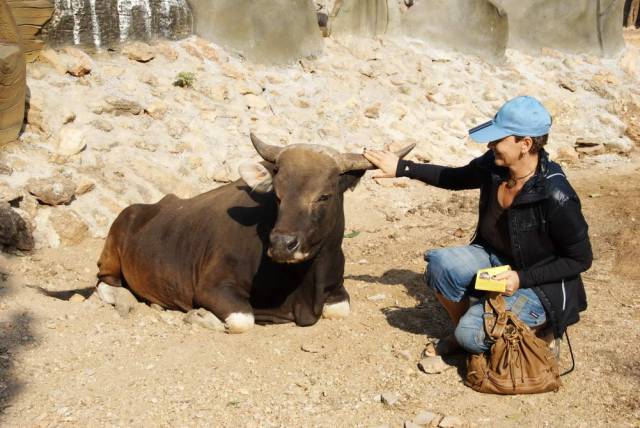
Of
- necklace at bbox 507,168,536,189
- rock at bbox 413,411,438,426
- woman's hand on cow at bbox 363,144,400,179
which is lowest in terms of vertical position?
rock at bbox 413,411,438,426

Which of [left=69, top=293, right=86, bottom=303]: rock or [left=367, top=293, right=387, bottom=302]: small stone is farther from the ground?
[left=367, top=293, right=387, bottom=302]: small stone

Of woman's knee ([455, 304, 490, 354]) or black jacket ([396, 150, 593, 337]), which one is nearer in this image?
black jacket ([396, 150, 593, 337])

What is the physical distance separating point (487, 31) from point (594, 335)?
1011 centimetres

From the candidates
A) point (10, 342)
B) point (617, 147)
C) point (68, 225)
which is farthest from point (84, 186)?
point (617, 147)

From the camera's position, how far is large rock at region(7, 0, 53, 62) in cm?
979

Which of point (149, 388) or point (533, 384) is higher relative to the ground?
point (533, 384)

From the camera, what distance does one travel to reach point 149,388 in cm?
527

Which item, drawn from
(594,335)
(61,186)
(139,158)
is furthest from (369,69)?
(594,335)

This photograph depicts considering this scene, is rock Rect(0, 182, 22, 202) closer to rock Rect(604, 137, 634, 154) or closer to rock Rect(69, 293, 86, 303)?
rock Rect(69, 293, 86, 303)

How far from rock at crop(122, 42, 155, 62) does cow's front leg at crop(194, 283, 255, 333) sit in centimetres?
522

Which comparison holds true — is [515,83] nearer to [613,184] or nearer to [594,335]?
[613,184]

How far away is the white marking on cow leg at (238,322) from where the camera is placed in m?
6.46

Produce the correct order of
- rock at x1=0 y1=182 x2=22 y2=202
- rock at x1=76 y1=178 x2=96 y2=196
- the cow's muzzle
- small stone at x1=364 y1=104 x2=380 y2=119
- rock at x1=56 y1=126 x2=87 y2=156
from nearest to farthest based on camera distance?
the cow's muzzle
rock at x1=0 y1=182 x2=22 y2=202
rock at x1=76 y1=178 x2=96 y2=196
rock at x1=56 y1=126 x2=87 y2=156
small stone at x1=364 y1=104 x2=380 y2=119

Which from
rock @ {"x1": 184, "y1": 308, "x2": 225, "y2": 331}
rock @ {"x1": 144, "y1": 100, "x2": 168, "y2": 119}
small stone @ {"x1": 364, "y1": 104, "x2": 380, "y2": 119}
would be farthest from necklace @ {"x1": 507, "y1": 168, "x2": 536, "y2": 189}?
small stone @ {"x1": 364, "y1": 104, "x2": 380, "y2": 119}
